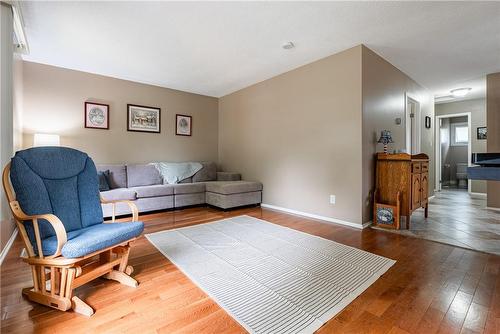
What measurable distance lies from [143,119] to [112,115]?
1.74 feet

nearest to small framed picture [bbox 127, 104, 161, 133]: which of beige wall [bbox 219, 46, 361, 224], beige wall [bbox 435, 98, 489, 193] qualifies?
beige wall [bbox 219, 46, 361, 224]

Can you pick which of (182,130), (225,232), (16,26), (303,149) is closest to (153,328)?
(225,232)

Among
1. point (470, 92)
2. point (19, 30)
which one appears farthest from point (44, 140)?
point (470, 92)

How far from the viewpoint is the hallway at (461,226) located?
2.54 m

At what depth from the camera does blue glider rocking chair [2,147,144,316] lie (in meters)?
1.38

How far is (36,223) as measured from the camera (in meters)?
1.37

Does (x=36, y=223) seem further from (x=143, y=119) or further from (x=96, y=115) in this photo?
(x=143, y=119)

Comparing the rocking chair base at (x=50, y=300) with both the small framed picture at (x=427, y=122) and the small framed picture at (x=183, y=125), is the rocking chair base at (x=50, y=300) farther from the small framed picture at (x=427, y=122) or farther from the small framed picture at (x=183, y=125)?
the small framed picture at (x=427, y=122)

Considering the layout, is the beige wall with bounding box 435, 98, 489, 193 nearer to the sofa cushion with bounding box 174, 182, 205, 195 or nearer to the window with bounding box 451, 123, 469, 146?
the window with bounding box 451, 123, 469, 146

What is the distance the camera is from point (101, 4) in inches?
86.7

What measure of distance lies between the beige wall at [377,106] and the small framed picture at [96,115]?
4.23 metres

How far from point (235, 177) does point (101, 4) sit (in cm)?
344

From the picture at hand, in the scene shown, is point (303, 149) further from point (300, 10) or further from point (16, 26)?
point (16, 26)

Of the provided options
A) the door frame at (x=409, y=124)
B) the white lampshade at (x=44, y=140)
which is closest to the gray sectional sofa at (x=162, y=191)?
the white lampshade at (x=44, y=140)
